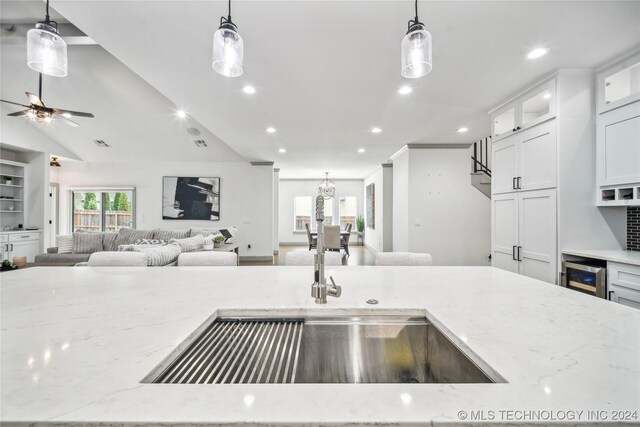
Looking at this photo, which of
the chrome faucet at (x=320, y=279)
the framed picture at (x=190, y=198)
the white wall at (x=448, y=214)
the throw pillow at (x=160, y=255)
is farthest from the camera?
the framed picture at (x=190, y=198)

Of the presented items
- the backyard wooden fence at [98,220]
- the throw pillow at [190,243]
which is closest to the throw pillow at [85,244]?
the throw pillow at [190,243]

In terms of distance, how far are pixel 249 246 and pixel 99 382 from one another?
6.95 meters

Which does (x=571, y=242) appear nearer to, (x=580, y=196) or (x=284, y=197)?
(x=580, y=196)

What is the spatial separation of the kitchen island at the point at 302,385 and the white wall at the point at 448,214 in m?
3.94

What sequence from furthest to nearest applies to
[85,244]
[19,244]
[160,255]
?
[19,244] → [85,244] → [160,255]

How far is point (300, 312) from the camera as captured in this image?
3.33 feet

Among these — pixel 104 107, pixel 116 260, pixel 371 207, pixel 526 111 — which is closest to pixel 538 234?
pixel 526 111

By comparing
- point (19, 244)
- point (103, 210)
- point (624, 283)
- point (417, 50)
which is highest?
point (417, 50)

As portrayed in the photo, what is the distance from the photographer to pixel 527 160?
2918 millimetres

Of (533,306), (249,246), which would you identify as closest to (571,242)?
(533,306)

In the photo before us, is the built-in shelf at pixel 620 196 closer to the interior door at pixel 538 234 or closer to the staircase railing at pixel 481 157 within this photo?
the interior door at pixel 538 234

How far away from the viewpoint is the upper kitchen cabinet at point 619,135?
2230 mm

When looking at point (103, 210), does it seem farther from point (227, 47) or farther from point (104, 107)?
point (227, 47)

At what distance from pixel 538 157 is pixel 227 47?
3.15 m
